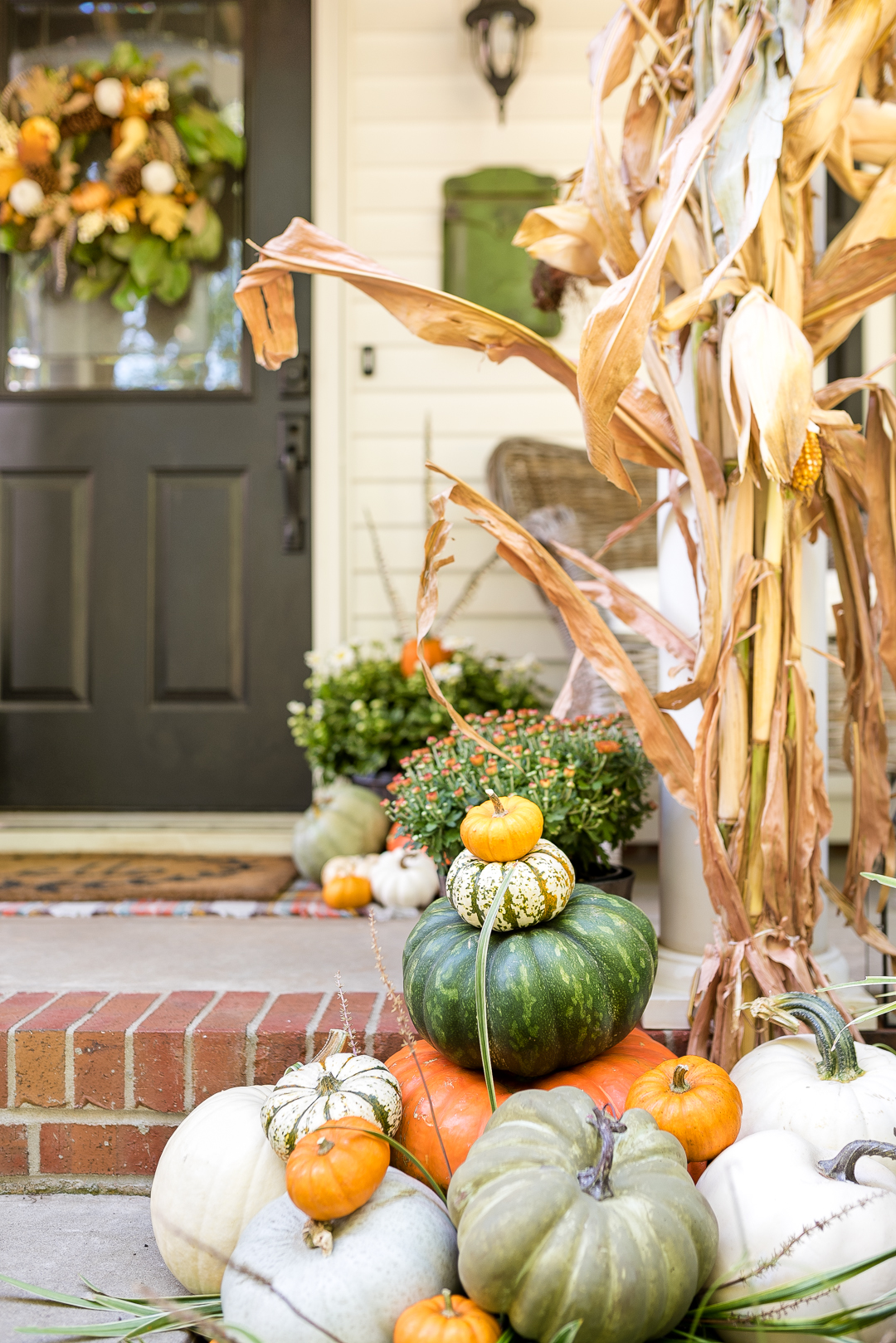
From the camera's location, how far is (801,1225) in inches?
38.9

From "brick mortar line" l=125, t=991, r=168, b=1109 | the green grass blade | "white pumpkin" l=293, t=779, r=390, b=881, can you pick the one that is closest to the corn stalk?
the green grass blade

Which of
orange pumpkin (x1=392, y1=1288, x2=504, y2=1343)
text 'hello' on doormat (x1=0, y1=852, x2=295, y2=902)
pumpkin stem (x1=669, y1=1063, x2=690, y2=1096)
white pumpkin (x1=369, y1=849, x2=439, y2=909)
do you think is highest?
pumpkin stem (x1=669, y1=1063, x2=690, y2=1096)

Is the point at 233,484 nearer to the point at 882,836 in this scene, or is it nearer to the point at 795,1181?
the point at 882,836

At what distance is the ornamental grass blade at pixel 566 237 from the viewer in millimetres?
1482

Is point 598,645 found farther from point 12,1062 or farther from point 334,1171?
point 12,1062

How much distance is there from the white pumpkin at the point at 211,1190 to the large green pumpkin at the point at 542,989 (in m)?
0.24

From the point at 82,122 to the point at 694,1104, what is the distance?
3.04 meters

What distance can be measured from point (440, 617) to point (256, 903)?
3.77ft

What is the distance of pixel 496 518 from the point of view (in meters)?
1.36

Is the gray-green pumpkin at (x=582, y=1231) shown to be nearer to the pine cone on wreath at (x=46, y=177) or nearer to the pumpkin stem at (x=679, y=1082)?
the pumpkin stem at (x=679, y=1082)

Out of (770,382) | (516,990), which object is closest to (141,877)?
(516,990)

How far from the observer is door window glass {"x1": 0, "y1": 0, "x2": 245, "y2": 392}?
9.75ft

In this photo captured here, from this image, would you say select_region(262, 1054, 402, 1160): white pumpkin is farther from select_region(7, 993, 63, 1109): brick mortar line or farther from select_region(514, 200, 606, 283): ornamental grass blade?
select_region(514, 200, 606, 283): ornamental grass blade

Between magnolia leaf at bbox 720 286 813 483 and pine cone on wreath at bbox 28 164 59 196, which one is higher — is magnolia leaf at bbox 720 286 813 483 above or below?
below
